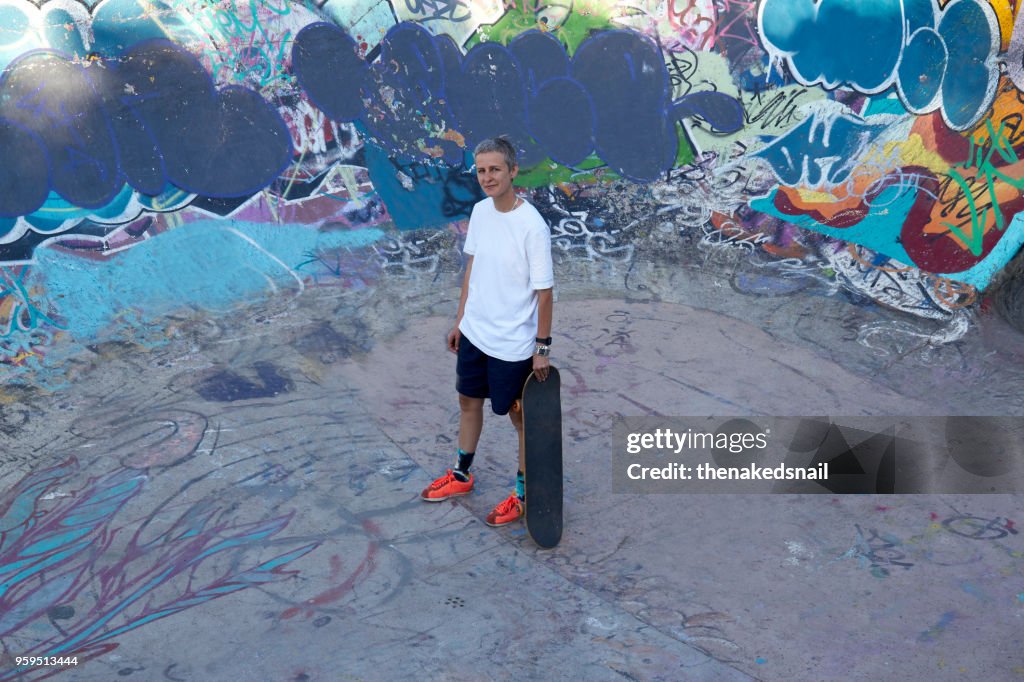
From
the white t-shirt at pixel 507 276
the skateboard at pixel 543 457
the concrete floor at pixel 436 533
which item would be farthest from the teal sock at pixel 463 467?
the white t-shirt at pixel 507 276

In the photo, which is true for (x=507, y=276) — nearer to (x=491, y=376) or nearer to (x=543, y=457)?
(x=491, y=376)

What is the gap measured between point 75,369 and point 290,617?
127 inches

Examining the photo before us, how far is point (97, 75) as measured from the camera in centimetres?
659

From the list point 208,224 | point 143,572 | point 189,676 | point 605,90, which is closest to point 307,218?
point 208,224

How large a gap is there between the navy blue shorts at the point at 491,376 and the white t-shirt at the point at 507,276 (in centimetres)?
5

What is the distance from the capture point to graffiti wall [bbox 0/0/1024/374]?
22.4ft

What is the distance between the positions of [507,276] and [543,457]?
848 mm

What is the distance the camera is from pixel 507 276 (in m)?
3.89

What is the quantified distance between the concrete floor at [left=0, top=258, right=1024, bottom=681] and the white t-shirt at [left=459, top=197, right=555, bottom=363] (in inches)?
36.7

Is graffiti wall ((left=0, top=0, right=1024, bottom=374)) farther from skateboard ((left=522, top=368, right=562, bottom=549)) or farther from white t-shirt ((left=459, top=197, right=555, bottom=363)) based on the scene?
skateboard ((left=522, top=368, right=562, bottom=549))

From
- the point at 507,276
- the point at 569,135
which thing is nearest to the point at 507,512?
the point at 507,276

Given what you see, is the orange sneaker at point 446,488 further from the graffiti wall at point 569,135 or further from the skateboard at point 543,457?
the graffiti wall at point 569,135

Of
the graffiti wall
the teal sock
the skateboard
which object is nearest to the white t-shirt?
the skateboard

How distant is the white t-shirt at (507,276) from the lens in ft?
12.6
